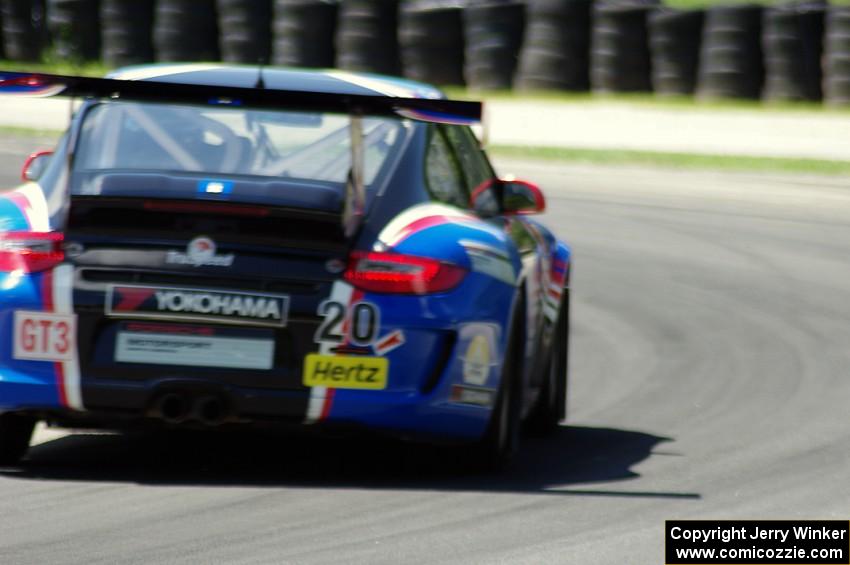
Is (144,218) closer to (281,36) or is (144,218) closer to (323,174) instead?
(323,174)

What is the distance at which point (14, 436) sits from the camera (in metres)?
6.28

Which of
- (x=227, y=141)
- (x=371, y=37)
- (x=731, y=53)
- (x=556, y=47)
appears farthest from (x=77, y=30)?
(x=227, y=141)

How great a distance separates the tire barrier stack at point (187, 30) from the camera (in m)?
27.9

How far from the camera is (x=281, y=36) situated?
2738 centimetres

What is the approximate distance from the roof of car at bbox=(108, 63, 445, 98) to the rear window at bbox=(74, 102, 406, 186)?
0.34 metres

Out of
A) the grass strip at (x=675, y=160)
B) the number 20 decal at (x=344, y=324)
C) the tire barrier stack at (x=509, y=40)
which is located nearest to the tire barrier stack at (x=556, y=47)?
the tire barrier stack at (x=509, y=40)

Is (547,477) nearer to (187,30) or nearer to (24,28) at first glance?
(187,30)

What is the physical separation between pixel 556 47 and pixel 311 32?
12.1 feet

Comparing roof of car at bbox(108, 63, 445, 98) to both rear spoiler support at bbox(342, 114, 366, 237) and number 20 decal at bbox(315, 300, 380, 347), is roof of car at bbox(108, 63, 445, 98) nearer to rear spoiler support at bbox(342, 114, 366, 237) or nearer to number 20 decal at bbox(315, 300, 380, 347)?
rear spoiler support at bbox(342, 114, 366, 237)

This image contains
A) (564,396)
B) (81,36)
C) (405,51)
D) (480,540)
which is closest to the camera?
(480,540)

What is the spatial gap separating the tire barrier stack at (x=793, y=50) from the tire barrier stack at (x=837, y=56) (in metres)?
0.18

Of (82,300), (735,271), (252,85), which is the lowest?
(735,271)

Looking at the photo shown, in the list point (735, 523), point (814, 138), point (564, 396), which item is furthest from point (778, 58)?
point (735, 523)

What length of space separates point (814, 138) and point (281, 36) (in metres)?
8.46
